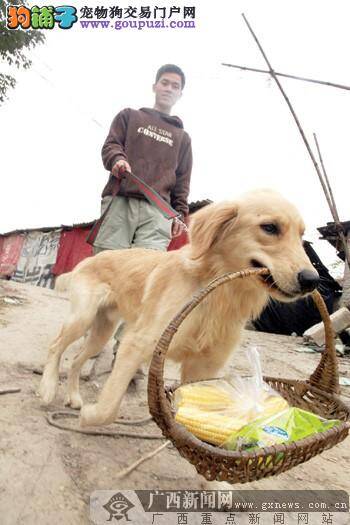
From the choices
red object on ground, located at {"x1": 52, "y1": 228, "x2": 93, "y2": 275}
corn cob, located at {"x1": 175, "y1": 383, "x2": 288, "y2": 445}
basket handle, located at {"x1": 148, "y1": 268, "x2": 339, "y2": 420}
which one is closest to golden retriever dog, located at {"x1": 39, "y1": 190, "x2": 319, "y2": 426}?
basket handle, located at {"x1": 148, "y1": 268, "x2": 339, "y2": 420}

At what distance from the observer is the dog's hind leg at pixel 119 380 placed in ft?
6.86

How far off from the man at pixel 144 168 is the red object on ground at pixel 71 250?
1480 cm

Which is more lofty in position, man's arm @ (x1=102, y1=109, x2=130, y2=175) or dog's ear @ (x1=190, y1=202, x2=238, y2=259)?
man's arm @ (x1=102, y1=109, x2=130, y2=175)

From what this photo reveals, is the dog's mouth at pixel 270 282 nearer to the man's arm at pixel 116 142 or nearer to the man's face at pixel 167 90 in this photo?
the man's arm at pixel 116 142

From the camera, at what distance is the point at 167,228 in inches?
161

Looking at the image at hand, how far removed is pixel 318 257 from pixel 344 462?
11.0 meters

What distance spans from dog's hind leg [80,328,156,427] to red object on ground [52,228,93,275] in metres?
16.7

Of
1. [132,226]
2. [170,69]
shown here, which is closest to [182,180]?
[132,226]

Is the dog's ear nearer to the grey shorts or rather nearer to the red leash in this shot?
the red leash

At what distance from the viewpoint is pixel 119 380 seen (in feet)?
7.06

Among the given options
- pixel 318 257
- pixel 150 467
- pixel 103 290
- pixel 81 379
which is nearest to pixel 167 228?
pixel 103 290

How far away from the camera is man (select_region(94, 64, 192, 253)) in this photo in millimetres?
3953

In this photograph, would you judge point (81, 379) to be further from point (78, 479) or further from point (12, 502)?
point (12, 502)

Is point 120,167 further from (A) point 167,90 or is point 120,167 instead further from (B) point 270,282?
(B) point 270,282
